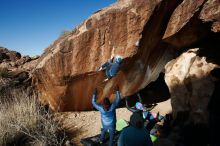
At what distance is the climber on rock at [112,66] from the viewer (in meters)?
7.18

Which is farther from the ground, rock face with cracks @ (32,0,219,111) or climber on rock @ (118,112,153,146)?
rock face with cracks @ (32,0,219,111)

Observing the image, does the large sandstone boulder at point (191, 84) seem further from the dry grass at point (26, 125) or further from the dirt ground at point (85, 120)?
the dry grass at point (26, 125)

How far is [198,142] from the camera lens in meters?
5.63

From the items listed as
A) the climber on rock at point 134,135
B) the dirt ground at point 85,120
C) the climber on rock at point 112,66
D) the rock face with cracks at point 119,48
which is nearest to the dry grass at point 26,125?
the dirt ground at point 85,120

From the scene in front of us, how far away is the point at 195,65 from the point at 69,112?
3.85 metres

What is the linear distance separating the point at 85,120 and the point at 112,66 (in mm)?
1797

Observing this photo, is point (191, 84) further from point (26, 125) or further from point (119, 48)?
point (26, 125)

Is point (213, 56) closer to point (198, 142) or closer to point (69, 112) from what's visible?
point (198, 142)

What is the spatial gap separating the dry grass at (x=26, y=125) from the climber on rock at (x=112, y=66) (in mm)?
1882

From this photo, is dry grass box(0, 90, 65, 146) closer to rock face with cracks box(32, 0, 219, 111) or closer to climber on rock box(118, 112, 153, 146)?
rock face with cracks box(32, 0, 219, 111)

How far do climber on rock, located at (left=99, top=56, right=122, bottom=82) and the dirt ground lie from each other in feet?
4.26

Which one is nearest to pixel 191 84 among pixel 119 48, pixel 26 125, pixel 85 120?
Answer: pixel 119 48

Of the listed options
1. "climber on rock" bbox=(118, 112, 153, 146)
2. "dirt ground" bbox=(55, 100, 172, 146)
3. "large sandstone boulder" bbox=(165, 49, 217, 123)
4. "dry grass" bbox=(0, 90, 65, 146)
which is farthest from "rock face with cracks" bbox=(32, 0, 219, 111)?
"climber on rock" bbox=(118, 112, 153, 146)

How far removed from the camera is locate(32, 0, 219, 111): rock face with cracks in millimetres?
6621
